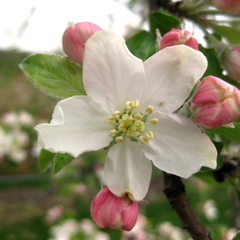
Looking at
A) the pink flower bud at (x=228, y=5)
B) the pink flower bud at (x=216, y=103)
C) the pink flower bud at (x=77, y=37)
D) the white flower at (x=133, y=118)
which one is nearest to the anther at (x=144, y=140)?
the white flower at (x=133, y=118)

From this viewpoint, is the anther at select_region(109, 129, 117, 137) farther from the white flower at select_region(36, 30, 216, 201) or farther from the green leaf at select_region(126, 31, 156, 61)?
the green leaf at select_region(126, 31, 156, 61)

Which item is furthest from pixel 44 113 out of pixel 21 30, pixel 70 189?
pixel 21 30

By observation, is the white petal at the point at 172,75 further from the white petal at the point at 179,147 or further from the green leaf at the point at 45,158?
the green leaf at the point at 45,158

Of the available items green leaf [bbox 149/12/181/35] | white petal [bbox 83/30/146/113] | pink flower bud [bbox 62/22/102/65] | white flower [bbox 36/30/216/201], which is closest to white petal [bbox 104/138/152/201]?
white flower [bbox 36/30/216/201]

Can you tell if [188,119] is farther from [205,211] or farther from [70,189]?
[205,211]

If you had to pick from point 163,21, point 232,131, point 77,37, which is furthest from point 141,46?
point 232,131
